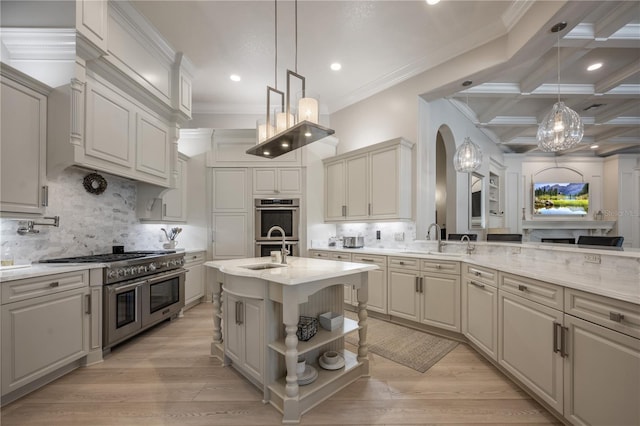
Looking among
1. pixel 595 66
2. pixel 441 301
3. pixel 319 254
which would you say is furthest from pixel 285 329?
pixel 595 66

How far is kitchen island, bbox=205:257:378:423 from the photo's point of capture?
5.59 feet

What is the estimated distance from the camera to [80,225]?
283 centimetres

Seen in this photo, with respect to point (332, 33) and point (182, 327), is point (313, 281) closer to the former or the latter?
point (182, 327)

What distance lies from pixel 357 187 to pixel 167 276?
2994mm

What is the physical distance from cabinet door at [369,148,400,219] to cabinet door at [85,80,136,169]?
3.18 meters

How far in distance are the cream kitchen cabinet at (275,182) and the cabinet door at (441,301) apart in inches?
99.4

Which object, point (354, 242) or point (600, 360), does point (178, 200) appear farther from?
point (600, 360)

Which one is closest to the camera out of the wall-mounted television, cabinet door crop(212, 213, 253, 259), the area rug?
the area rug

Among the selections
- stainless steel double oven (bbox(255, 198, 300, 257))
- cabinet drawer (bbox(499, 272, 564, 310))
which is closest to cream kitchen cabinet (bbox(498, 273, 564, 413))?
cabinet drawer (bbox(499, 272, 564, 310))

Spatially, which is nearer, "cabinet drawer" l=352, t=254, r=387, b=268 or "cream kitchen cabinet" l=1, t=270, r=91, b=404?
"cream kitchen cabinet" l=1, t=270, r=91, b=404

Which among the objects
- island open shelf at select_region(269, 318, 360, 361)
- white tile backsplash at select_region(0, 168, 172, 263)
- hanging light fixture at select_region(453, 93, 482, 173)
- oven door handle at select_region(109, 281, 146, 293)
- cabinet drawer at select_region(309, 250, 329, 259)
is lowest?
island open shelf at select_region(269, 318, 360, 361)

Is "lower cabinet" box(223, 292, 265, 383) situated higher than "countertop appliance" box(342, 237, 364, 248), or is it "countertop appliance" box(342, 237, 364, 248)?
"countertop appliance" box(342, 237, 364, 248)

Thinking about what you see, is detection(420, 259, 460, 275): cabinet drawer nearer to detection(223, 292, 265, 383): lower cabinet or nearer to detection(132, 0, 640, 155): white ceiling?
detection(223, 292, 265, 383): lower cabinet

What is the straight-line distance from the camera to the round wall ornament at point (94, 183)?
288cm
